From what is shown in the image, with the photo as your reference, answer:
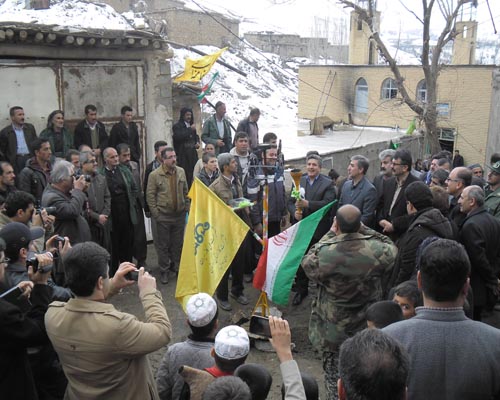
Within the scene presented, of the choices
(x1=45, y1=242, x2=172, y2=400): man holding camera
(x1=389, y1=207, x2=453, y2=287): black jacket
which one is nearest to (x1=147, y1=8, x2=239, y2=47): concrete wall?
(x1=389, y1=207, x2=453, y2=287): black jacket

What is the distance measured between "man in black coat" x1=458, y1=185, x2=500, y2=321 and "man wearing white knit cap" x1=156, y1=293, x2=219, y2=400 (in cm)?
298

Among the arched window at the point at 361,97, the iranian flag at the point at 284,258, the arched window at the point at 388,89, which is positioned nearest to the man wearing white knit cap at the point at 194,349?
the iranian flag at the point at 284,258

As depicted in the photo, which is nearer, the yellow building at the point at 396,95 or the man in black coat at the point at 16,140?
the man in black coat at the point at 16,140

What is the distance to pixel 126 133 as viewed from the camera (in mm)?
8570

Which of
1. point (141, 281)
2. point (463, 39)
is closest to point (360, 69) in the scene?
point (463, 39)

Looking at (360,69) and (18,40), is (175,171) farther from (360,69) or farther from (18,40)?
Answer: (360,69)

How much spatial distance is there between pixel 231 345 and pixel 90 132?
6.40 m

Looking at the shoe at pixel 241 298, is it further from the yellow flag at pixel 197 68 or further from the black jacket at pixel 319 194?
the yellow flag at pixel 197 68

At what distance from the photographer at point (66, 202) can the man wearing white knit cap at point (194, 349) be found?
9.76 ft

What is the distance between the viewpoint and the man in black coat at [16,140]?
24.2 feet

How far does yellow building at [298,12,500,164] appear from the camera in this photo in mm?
29500

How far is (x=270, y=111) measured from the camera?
41000 mm

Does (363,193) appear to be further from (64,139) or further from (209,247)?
(64,139)

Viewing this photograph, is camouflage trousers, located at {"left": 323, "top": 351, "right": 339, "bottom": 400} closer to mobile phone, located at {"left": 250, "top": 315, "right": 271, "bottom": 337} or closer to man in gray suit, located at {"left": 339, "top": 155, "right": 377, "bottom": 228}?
mobile phone, located at {"left": 250, "top": 315, "right": 271, "bottom": 337}
